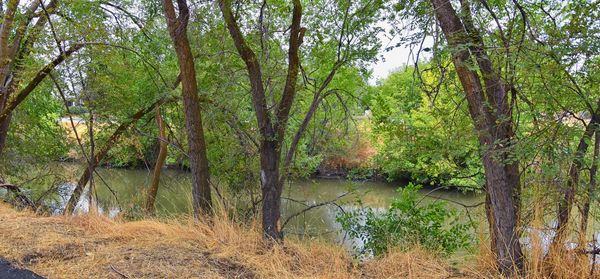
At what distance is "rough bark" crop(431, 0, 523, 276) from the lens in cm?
316

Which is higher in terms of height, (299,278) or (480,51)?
(480,51)

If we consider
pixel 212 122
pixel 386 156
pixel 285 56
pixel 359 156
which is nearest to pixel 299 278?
pixel 285 56

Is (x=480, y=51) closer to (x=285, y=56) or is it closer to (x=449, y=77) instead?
(x=449, y=77)

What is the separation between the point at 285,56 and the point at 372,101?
5.89 ft

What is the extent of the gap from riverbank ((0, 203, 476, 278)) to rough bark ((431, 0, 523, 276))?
0.45 metres

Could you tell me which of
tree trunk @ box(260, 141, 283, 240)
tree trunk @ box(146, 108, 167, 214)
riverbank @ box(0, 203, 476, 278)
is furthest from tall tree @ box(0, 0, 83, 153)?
tree trunk @ box(260, 141, 283, 240)

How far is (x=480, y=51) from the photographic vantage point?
3027mm

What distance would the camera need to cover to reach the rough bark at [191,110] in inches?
208

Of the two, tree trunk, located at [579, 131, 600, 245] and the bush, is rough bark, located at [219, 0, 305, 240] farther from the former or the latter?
tree trunk, located at [579, 131, 600, 245]

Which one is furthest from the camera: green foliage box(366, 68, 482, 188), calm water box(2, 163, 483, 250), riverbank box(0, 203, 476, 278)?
calm water box(2, 163, 483, 250)

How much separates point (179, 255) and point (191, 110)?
6.33 ft

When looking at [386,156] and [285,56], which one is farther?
[386,156]

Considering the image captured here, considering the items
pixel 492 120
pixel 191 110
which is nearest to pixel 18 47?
pixel 191 110

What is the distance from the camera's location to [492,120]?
3.23 meters
